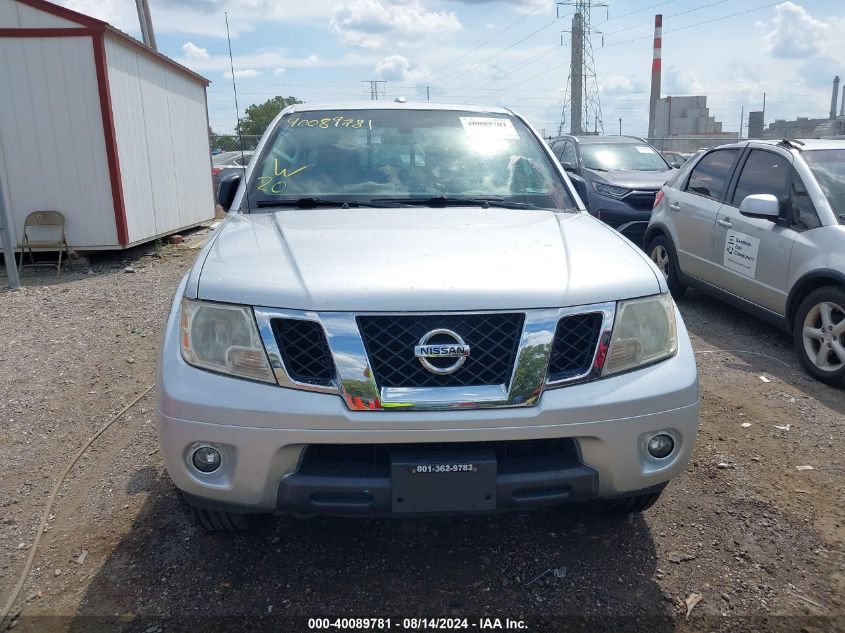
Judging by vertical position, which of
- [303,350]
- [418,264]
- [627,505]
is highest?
[418,264]

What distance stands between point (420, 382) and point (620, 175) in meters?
8.86

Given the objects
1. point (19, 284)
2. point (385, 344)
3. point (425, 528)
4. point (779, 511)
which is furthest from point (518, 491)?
point (19, 284)

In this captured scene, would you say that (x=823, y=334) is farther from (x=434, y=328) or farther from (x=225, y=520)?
(x=225, y=520)

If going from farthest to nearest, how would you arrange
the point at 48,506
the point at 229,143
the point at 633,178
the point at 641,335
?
the point at 229,143, the point at 633,178, the point at 48,506, the point at 641,335

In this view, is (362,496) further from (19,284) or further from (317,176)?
(19,284)

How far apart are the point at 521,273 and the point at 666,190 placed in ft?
17.3

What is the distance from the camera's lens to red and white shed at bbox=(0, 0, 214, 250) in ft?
28.7

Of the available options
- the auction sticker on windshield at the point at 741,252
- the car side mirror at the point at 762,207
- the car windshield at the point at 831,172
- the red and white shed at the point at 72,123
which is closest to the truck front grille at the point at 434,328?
the car side mirror at the point at 762,207

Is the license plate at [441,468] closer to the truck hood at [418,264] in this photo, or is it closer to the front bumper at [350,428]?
the front bumper at [350,428]

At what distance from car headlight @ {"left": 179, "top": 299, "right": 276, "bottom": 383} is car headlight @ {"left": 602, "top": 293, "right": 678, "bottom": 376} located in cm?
115

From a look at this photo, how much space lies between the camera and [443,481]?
7.44 feet

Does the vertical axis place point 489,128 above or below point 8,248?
above

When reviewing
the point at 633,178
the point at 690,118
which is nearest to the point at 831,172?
the point at 633,178

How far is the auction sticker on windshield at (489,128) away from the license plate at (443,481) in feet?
6.95
